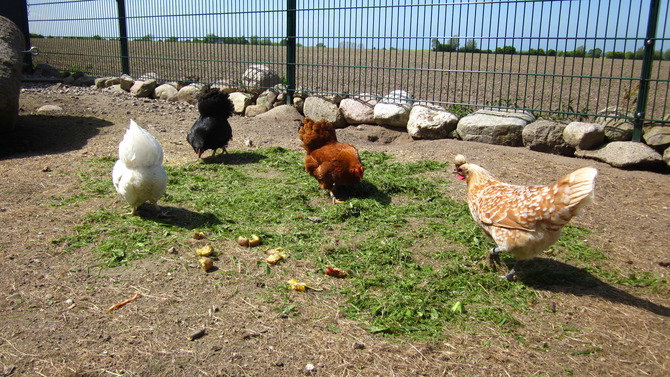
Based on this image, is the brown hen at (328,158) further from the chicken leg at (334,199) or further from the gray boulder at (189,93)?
the gray boulder at (189,93)

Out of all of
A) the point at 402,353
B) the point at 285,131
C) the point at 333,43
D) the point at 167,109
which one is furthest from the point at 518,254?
the point at 167,109

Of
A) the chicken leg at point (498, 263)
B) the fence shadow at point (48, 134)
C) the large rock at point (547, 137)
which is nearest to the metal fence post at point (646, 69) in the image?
the large rock at point (547, 137)

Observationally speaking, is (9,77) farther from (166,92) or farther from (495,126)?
(495,126)

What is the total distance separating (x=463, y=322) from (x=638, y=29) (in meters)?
6.52

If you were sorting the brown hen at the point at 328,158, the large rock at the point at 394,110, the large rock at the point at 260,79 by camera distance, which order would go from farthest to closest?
the large rock at the point at 260,79, the large rock at the point at 394,110, the brown hen at the point at 328,158

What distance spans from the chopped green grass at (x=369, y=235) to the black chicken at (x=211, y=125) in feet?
2.51

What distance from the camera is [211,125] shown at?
8.02 metres

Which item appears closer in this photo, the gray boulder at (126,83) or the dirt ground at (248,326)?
the dirt ground at (248,326)

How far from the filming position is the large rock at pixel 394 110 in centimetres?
963

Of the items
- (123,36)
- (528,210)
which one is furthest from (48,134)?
(528,210)

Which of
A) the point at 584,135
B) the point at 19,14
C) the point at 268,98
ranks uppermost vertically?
the point at 19,14

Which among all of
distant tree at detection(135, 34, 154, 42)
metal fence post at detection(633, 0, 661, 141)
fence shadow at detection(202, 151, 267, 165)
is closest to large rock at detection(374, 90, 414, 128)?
fence shadow at detection(202, 151, 267, 165)

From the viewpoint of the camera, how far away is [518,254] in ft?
13.1

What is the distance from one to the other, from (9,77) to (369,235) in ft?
23.3
